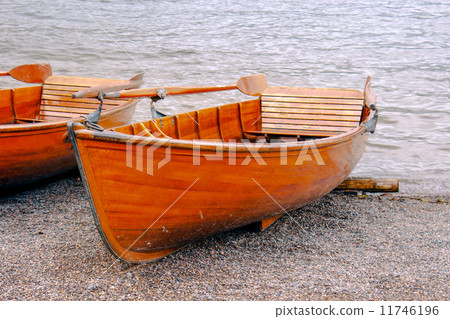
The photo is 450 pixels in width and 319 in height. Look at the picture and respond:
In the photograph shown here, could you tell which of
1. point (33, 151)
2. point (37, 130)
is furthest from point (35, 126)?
point (33, 151)

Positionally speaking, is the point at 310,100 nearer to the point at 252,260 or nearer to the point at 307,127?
the point at 307,127

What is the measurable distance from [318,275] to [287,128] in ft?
7.26

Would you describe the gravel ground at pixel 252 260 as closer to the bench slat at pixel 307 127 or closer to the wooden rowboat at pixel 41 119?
the wooden rowboat at pixel 41 119

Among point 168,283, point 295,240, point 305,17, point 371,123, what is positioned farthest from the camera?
point 305,17

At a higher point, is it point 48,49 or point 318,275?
point 318,275

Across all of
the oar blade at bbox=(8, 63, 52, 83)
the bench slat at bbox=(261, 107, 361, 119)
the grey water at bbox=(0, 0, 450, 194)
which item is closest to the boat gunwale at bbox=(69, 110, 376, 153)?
the bench slat at bbox=(261, 107, 361, 119)

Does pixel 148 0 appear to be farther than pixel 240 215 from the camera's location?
Yes

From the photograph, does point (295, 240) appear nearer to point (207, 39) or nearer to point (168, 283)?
point (168, 283)

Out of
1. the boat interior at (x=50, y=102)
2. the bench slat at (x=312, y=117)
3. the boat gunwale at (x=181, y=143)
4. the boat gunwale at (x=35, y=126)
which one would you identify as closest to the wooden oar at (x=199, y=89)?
the bench slat at (x=312, y=117)

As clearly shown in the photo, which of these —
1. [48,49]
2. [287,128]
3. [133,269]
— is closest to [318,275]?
[133,269]

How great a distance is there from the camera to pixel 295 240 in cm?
409

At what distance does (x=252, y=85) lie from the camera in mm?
5324

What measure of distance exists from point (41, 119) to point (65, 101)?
1.24 ft
